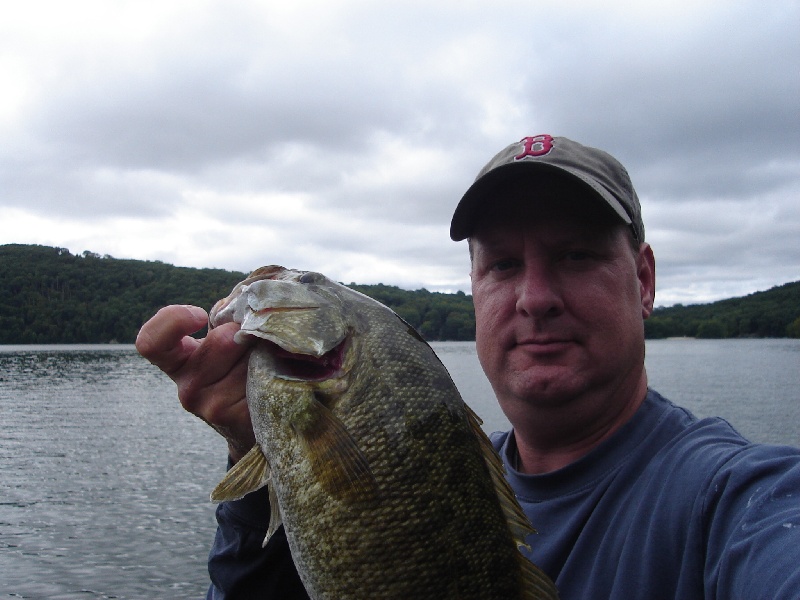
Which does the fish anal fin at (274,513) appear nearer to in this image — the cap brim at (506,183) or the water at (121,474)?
the cap brim at (506,183)

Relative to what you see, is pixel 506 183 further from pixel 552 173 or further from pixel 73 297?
pixel 73 297

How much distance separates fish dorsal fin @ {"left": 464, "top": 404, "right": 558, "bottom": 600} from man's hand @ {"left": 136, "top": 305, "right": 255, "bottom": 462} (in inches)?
40.1

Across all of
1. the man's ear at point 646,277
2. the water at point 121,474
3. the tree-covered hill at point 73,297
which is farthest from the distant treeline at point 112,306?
the man's ear at point 646,277

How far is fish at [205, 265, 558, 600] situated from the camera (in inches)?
80.4

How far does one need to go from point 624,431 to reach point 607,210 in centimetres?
105

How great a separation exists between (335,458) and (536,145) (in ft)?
6.30

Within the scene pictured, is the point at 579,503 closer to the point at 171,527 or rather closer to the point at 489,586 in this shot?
the point at 489,586

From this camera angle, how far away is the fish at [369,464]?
204cm

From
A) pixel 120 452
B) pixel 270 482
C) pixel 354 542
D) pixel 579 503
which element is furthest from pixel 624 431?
pixel 120 452

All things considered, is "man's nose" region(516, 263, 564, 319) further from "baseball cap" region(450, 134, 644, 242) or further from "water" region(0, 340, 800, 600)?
"water" region(0, 340, 800, 600)

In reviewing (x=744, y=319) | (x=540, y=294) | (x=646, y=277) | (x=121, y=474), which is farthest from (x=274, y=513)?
(x=744, y=319)

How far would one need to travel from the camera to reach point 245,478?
2.40 m

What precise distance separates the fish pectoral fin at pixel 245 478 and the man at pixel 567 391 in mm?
265

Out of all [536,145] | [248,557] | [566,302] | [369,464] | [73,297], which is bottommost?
[248,557]
